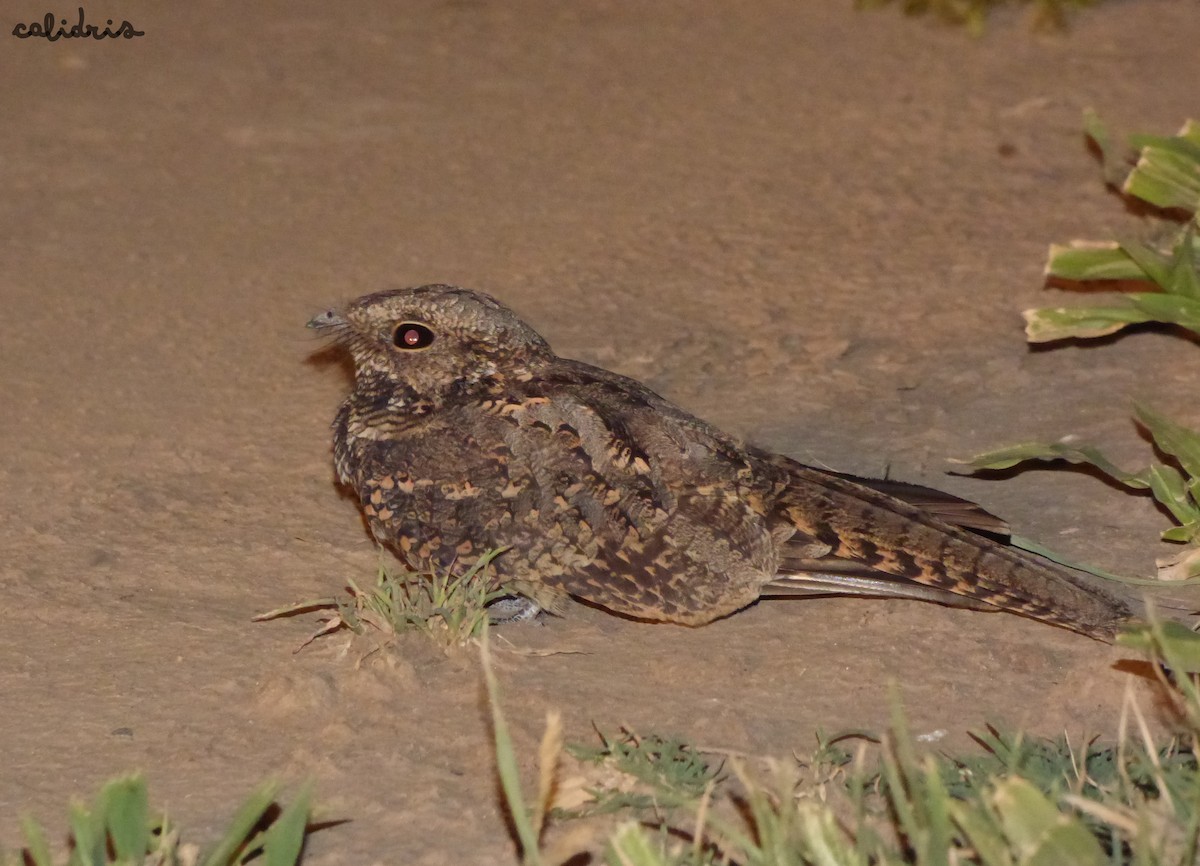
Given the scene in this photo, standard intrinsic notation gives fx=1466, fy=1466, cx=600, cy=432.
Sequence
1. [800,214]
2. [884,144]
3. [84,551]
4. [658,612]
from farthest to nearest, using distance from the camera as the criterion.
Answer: [884,144] < [800,214] < [84,551] < [658,612]

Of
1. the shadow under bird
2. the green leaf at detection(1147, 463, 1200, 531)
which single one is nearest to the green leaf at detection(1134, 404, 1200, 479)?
the green leaf at detection(1147, 463, 1200, 531)

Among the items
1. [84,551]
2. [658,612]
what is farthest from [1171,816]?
[84,551]

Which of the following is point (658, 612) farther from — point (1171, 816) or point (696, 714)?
point (1171, 816)

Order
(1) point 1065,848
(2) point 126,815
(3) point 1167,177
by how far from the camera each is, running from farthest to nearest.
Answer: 1. (3) point 1167,177
2. (2) point 126,815
3. (1) point 1065,848

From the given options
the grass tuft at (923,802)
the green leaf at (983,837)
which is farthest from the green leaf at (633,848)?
the green leaf at (983,837)

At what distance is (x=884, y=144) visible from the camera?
642cm

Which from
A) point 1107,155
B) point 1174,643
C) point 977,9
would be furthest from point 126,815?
point 977,9

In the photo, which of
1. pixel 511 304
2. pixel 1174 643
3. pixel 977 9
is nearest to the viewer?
pixel 1174 643

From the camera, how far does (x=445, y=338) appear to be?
12.8ft

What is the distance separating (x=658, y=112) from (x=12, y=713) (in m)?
4.36

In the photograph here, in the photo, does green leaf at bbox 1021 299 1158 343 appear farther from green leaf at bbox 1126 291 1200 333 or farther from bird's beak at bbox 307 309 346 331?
bird's beak at bbox 307 309 346 331

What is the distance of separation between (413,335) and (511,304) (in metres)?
1.38

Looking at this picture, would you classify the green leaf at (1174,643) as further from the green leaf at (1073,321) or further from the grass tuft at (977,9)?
the grass tuft at (977,9)

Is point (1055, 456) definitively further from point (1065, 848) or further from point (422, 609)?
point (1065, 848)
